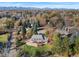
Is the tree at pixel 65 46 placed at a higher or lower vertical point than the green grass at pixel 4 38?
lower

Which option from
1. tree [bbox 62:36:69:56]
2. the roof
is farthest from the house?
tree [bbox 62:36:69:56]

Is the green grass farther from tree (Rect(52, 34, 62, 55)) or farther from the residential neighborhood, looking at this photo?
tree (Rect(52, 34, 62, 55))

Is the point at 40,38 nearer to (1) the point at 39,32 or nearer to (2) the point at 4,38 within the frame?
(1) the point at 39,32

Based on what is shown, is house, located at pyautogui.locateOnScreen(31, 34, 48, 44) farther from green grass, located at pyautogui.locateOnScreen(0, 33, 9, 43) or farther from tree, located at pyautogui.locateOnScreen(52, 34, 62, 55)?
green grass, located at pyautogui.locateOnScreen(0, 33, 9, 43)

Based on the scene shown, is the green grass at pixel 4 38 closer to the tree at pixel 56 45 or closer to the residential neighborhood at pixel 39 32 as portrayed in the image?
the residential neighborhood at pixel 39 32

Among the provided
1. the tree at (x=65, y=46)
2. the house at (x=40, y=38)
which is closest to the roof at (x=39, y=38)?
the house at (x=40, y=38)

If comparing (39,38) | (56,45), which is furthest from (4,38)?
(56,45)

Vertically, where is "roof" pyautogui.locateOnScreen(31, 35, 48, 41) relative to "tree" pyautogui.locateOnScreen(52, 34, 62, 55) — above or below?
above

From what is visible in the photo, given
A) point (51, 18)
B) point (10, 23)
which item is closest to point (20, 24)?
point (10, 23)

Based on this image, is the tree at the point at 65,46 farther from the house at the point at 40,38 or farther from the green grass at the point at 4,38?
the green grass at the point at 4,38

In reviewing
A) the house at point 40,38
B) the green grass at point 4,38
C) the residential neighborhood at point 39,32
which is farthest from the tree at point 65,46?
the green grass at point 4,38

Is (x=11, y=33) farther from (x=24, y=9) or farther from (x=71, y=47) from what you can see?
(x=71, y=47)
